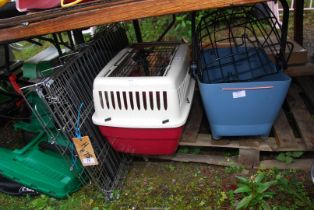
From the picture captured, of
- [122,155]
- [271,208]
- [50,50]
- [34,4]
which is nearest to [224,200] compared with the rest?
[271,208]

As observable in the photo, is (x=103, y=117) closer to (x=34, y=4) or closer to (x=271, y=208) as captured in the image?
(x=34, y=4)

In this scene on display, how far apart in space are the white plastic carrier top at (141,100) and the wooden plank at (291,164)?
51 centimetres

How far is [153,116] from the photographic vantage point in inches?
59.9

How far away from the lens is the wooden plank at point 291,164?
1659 mm

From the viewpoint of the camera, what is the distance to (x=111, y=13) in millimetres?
1224

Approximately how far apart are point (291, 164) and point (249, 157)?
0.21 meters

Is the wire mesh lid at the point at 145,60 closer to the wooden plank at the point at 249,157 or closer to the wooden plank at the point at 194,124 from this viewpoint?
the wooden plank at the point at 194,124

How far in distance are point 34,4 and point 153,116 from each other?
0.69 metres

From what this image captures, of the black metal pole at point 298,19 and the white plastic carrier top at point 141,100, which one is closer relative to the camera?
the white plastic carrier top at point 141,100

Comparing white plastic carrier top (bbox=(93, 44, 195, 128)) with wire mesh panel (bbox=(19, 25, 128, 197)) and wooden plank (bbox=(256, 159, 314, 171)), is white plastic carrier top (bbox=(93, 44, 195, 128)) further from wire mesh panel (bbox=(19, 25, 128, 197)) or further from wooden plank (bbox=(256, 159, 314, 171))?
wooden plank (bbox=(256, 159, 314, 171))

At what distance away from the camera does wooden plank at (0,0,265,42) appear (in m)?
1.12

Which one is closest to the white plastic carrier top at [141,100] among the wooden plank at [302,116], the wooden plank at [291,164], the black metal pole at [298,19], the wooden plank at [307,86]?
the wooden plank at [291,164]

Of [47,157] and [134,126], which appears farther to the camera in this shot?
[47,157]

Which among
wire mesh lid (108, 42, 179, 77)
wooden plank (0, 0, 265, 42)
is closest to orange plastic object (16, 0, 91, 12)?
wooden plank (0, 0, 265, 42)
